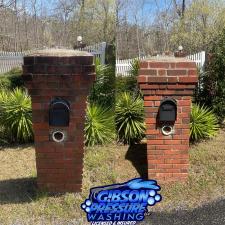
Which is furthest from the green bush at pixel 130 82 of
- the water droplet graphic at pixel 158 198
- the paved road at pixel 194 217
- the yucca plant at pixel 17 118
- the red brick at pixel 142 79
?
the paved road at pixel 194 217

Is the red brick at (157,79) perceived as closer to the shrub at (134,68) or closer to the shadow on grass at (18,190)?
the shadow on grass at (18,190)

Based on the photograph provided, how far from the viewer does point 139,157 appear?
5.88 m

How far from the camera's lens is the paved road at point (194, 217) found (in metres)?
4.16

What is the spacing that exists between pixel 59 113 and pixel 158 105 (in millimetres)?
1219

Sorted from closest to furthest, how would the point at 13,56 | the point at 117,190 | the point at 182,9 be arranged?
the point at 117,190 → the point at 13,56 → the point at 182,9

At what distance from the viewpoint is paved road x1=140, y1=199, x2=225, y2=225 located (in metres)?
4.16

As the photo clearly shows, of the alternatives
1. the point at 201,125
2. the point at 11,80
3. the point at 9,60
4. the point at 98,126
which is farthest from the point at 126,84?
the point at 9,60

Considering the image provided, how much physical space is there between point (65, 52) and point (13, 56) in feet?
23.9

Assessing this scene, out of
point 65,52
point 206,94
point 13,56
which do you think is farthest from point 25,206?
point 13,56

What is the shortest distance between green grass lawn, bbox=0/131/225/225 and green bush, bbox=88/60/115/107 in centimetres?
128

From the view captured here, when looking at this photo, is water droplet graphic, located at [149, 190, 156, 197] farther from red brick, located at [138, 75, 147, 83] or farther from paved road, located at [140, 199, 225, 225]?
red brick, located at [138, 75, 147, 83]

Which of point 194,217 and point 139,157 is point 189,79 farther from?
point 139,157

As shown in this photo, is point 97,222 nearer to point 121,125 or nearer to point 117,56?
point 121,125

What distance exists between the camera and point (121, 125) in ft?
21.9
